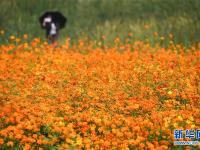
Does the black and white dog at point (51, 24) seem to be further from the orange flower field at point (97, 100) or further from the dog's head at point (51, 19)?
the orange flower field at point (97, 100)

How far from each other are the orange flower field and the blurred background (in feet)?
7.70

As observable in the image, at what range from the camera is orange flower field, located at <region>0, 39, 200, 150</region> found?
7.00 m

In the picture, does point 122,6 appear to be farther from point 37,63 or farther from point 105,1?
point 37,63

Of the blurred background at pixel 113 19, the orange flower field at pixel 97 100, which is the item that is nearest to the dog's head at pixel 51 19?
the blurred background at pixel 113 19

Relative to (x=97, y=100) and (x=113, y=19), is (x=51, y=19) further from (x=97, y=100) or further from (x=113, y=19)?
(x=97, y=100)

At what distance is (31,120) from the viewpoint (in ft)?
23.6

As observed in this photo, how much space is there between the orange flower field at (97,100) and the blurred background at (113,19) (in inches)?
92.4

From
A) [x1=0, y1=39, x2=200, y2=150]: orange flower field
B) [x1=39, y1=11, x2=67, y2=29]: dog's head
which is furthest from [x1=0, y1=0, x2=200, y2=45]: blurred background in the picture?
[x1=0, y1=39, x2=200, y2=150]: orange flower field

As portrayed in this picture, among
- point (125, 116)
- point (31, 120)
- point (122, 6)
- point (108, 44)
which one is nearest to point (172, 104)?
A: point (125, 116)

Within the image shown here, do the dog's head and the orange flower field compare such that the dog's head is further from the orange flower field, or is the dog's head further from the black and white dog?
the orange flower field

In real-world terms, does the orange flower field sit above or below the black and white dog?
below

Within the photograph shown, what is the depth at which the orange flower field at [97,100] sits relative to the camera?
700cm

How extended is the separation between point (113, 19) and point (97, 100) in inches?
350

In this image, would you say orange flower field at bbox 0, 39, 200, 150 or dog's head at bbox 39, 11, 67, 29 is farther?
dog's head at bbox 39, 11, 67, 29
